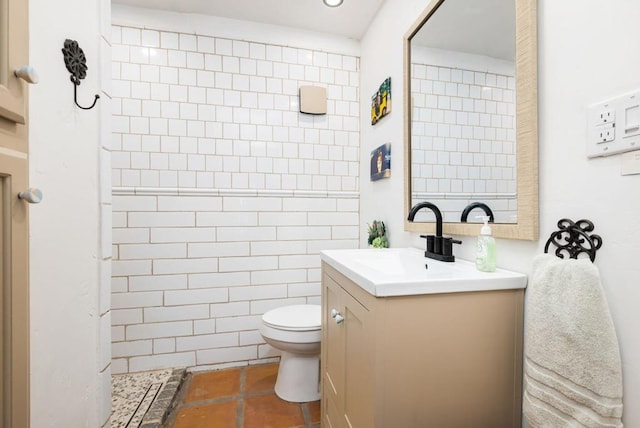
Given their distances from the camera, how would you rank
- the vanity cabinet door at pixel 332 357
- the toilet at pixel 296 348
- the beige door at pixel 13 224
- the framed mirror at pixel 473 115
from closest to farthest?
the beige door at pixel 13 224 → the framed mirror at pixel 473 115 → the vanity cabinet door at pixel 332 357 → the toilet at pixel 296 348

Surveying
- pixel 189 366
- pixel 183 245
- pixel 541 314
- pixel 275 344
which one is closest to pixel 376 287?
pixel 541 314

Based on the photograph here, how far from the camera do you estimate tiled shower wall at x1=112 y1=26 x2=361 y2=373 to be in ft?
6.50

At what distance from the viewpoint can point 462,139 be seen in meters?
1.24

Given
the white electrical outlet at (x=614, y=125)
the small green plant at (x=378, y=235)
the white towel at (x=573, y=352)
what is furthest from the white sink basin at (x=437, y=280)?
the small green plant at (x=378, y=235)

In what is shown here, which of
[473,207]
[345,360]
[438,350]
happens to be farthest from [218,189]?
[438,350]

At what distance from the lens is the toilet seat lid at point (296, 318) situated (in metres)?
1.66

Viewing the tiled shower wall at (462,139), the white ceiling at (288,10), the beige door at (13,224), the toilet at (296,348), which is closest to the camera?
the beige door at (13,224)

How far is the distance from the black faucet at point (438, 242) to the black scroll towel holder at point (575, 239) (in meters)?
0.37

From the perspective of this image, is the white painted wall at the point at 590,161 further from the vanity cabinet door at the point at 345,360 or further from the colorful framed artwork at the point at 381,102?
the colorful framed artwork at the point at 381,102

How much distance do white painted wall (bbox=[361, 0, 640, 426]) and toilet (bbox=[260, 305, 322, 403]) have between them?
1.11 meters

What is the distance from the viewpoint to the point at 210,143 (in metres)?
2.10

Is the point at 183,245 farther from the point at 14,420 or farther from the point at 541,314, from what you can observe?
the point at 541,314

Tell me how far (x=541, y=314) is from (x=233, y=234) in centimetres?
186

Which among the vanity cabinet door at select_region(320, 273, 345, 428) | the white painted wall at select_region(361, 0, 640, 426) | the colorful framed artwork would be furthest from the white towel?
the colorful framed artwork
